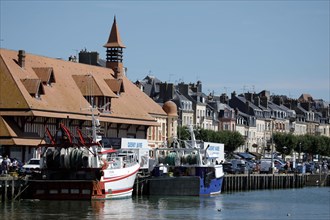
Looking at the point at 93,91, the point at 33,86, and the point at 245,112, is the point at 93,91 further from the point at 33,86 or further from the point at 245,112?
the point at 245,112

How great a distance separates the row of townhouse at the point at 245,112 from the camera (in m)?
143

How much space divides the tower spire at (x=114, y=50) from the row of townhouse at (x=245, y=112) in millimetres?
18981

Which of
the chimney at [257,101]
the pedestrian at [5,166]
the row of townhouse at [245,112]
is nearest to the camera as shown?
the pedestrian at [5,166]

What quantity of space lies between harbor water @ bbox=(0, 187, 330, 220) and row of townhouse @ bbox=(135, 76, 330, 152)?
51.5 m

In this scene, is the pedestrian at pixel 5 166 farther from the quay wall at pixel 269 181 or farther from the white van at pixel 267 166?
the white van at pixel 267 166

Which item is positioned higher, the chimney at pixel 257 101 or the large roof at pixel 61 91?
the chimney at pixel 257 101

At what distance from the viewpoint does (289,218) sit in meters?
68.4

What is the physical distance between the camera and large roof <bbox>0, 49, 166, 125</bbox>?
85438 millimetres

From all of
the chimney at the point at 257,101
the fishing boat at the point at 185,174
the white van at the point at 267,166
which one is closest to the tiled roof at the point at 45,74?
the fishing boat at the point at 185,174

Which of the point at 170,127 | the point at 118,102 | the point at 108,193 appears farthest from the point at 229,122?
the point at 108,193

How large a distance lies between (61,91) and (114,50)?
21.7 metres

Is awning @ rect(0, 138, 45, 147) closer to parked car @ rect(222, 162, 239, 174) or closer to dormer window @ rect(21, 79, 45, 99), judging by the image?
dormer window @ rect(21, 79, 45, 99)

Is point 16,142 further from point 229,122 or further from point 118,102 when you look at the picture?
point 229,122

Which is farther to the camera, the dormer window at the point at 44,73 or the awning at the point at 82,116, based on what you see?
the dormer window at the point at 44,73
